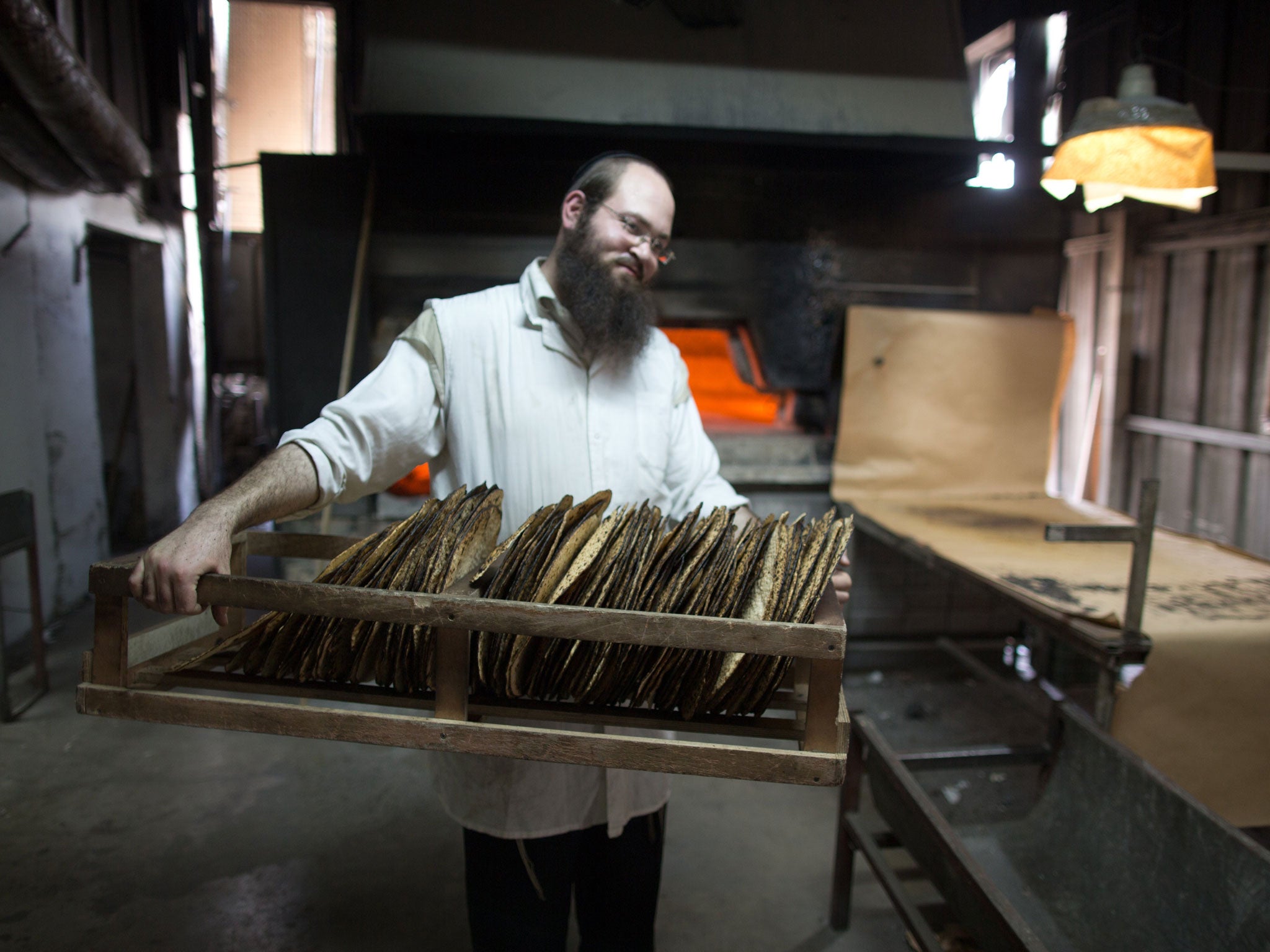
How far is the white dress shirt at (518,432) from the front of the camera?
1647mm

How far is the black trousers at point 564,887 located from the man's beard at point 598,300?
3.54 feet

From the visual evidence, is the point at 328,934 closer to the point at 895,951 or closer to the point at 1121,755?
the point at 895,951

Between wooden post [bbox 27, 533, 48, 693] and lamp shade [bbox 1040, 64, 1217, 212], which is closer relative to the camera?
lamp shade [bbox 1040, 64, 1217, 212]

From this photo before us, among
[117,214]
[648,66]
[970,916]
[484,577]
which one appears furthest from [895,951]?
[117,214]

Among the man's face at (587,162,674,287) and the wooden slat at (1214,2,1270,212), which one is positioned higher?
the wooden slat at (1214,2,1270,212)

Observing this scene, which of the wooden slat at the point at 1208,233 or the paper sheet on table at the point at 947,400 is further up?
the wooden slat at the point at 1208,233

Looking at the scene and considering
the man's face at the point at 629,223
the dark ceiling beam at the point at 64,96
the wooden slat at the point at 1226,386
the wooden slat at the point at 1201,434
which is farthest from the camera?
the wooden slat at the point at 1226,386

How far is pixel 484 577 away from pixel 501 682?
166 millimetres

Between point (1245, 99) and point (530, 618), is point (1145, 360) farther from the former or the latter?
point (530, 618)

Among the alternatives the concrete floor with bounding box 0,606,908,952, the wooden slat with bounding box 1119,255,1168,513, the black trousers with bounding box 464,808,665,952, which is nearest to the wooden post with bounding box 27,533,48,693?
the concrete floor with bounding box 0,606,908,952

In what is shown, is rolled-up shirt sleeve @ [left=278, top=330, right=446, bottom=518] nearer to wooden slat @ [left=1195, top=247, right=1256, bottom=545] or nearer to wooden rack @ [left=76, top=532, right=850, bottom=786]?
wooden rack @ [left=76, top=532, right=850, bottom=786]

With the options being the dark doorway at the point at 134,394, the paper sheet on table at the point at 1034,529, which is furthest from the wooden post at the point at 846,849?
the dark doorway at the point at 134,394

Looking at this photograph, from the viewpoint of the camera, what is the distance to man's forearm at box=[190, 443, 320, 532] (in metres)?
1.20

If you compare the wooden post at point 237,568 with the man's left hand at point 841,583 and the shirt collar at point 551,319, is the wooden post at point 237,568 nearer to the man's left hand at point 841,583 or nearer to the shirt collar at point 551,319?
the shirt collar at point 551,319
